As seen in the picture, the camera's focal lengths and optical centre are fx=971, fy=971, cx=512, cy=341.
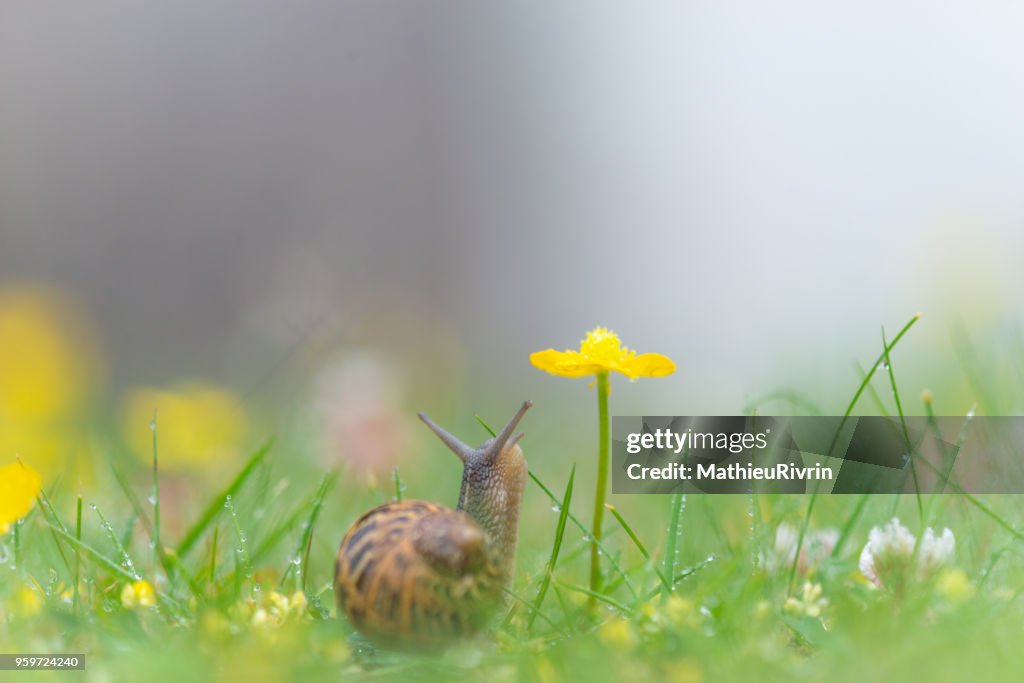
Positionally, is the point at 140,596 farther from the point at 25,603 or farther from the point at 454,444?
the point at 454,444

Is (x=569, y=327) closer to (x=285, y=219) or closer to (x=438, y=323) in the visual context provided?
(x=438, y=323)

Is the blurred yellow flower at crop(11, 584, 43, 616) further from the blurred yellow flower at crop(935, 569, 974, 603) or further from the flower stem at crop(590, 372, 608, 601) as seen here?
the blurred yellow flower at crop(935, 569, 974, 603)

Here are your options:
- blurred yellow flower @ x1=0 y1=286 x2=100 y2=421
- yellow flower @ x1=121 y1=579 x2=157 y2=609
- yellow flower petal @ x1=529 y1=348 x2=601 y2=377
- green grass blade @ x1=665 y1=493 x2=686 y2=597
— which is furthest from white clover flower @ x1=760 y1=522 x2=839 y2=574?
blurred yellow flower @ x1=0 y1=286 x2=100 y2=421

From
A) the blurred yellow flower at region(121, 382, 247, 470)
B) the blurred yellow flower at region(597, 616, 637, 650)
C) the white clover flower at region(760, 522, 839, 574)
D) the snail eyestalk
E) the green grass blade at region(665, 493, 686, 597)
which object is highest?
the snail eyestalk

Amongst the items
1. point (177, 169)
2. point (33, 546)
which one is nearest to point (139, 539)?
point (33, 546)

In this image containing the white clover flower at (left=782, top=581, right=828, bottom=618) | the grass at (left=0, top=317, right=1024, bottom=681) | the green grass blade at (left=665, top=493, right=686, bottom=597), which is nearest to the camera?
the grass at (left=0, top=317, right=1024, bottom=681)

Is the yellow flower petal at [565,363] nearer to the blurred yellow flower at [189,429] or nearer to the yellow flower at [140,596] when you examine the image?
the yellow flower at [140,596]
